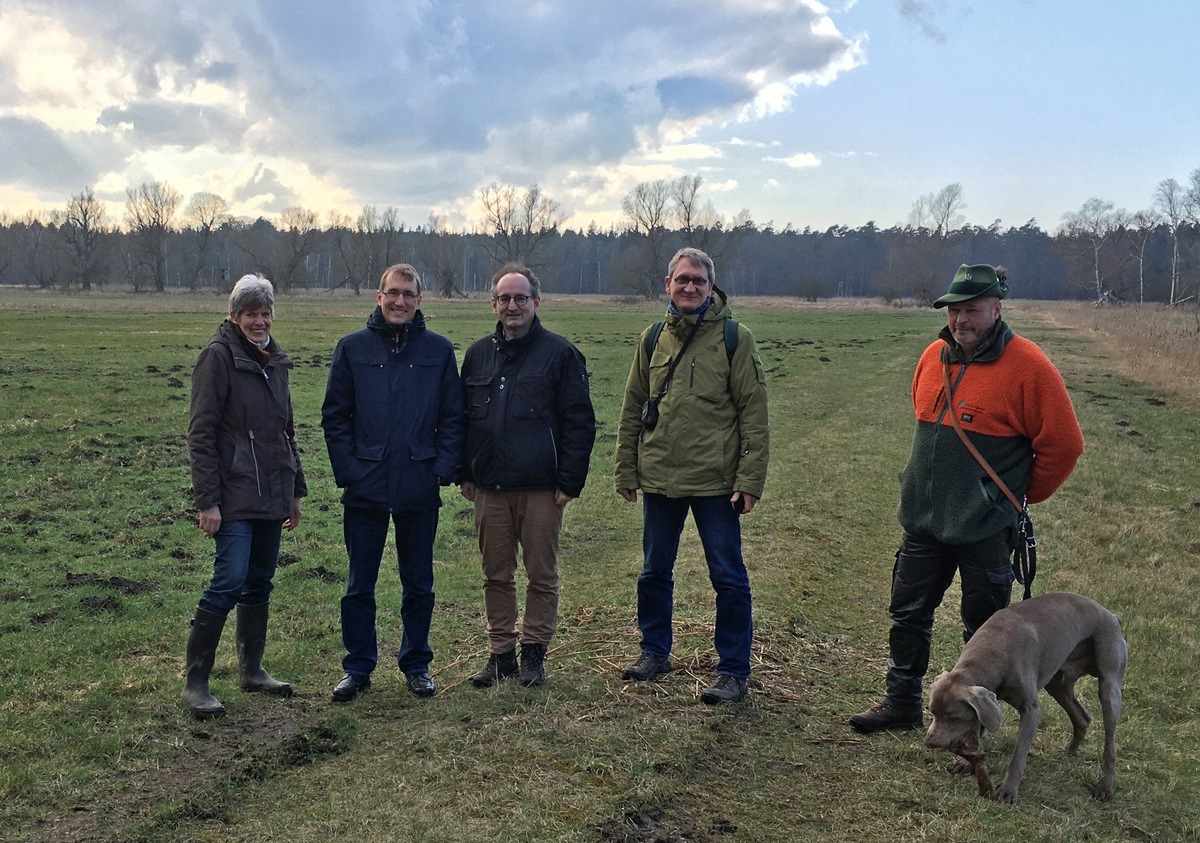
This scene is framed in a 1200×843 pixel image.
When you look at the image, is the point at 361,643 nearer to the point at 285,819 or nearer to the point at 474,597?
the point at 285,819

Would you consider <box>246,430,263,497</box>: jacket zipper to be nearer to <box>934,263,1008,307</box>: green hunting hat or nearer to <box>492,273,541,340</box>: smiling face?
<box>492,273,541,340</box>: smiling face

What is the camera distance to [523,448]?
5383 mm

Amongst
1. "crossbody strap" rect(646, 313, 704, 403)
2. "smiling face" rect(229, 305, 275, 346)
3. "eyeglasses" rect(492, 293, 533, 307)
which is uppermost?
"eyeglasses" rect(492, 293, 533, 307)

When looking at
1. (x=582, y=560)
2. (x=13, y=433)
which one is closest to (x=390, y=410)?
(x=582, y=560)

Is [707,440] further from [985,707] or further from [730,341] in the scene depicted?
[985,707]

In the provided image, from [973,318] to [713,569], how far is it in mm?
2091

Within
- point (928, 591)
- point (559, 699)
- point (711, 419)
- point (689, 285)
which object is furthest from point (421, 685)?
point (928, 591)

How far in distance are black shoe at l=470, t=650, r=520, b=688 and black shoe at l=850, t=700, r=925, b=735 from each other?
217 cm

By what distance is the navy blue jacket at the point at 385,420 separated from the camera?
535cm

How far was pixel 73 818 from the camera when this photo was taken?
13.3ft

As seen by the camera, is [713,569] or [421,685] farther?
[421,685]

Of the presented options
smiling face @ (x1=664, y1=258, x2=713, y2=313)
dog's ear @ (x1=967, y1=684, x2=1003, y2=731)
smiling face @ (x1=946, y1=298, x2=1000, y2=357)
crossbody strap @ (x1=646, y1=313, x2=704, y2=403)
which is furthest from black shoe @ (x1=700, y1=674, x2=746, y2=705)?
smiling face @ (x1=946, y1=298, x2=1000, y2=357)

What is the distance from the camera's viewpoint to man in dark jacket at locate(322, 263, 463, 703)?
5.35 m

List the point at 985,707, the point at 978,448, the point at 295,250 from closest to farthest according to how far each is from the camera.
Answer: the point at 985,707, the point at 978,448, the point at 295,250
